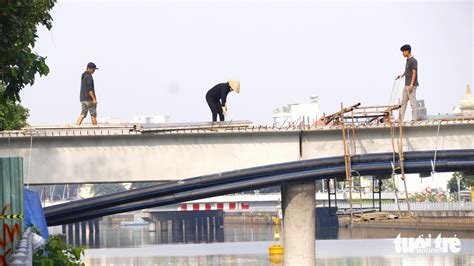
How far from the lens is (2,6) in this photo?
2314 cm

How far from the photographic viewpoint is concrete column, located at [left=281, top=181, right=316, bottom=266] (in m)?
40.1

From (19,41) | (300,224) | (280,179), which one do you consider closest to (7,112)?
(19,41)

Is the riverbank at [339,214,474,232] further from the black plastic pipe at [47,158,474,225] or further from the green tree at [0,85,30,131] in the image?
the black plastic pipe at [47,158,474,225]

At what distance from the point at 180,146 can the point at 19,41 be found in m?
15.7

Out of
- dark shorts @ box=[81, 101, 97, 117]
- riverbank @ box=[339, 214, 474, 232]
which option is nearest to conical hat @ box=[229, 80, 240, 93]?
dark shorts @ box=[81, 101, 97, 117]

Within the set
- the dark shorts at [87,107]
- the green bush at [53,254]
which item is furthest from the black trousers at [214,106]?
the green bush at [53,254]

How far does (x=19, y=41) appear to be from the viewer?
79.6ft

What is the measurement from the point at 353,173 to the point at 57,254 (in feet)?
66.6

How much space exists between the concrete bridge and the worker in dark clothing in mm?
1049

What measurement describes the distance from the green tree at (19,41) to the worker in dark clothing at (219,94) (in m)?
15.0

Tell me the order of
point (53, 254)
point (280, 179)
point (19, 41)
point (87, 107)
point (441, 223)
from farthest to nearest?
point (441, 223), point (87, 107), point (280, 179), point (19, 41), point (53, 254)

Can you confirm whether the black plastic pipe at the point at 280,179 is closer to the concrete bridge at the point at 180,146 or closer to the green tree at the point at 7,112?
the concrete bridge at the point at 180,146

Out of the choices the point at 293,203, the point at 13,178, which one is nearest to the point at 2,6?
the point at 13,178

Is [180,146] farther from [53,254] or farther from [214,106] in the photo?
[53,254]
